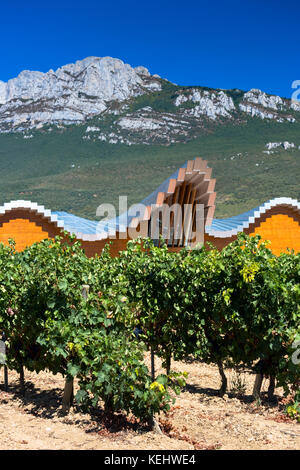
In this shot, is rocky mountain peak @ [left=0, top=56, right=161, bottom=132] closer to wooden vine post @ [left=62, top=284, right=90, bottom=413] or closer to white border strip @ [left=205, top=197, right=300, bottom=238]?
white border strip @ [left=205, top=197, right=300, bottom=238]

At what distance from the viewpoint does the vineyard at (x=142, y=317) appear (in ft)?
19.2

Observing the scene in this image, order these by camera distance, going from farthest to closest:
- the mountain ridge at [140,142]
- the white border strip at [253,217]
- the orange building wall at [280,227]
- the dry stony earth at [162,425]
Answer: the mountain ridge at [140,142] < the orange building wall at [280,227] < the white border strip at [253,217] < the dry stony earth at [162,425]

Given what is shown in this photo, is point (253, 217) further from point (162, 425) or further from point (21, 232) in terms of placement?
point (162, 425)

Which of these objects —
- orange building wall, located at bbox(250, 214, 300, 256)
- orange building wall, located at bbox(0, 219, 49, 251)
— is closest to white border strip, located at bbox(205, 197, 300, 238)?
orange building wall, located at bbox(250, 214, 300, 256)

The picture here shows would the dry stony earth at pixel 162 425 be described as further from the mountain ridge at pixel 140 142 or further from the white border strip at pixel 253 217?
the mountain ridge at pixel 140 142

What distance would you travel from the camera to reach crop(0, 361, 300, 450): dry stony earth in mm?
5305

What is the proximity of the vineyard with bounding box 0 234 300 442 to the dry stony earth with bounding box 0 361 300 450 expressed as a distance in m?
0.23

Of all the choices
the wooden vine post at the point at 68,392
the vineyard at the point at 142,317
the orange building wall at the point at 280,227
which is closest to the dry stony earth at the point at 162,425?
the wooden vine post at the point at 68,392

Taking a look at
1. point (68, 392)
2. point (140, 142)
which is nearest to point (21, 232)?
point (68, 392)

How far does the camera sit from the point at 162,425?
19.6 feet

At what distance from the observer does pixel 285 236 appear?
59.3ft

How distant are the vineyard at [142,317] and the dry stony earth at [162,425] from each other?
0.23 m

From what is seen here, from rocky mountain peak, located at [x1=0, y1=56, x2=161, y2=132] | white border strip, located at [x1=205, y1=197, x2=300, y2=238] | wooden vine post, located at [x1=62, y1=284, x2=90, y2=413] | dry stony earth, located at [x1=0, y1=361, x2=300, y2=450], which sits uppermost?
rocky mountain peak, located at [x1=0, y1=56, x2=161, y2=132]
